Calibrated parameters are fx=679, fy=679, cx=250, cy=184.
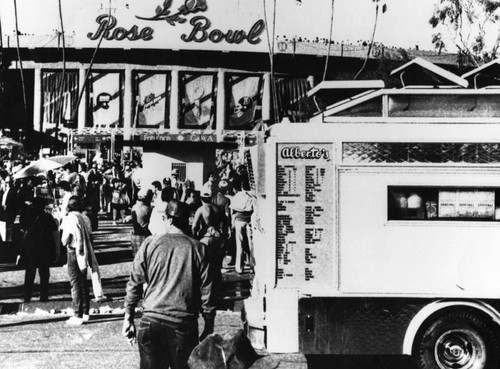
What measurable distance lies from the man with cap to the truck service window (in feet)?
6.47

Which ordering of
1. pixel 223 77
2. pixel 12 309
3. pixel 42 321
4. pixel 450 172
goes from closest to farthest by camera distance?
1. pixel 450 172
2. pixel 42 321
3. pixel 12 309
4. pixel 223 77

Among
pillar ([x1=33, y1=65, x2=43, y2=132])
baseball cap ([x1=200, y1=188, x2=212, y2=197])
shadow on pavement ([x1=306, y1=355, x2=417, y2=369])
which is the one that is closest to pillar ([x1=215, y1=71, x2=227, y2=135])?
pillar ([x1=33, y1=65, x2=43, y2=132])

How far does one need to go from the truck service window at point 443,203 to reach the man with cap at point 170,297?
197cm

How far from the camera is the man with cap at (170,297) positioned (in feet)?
15.1

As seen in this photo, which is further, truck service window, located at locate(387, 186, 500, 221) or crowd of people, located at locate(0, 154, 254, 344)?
truck service window, located at locate(387, 186, 500, 221)

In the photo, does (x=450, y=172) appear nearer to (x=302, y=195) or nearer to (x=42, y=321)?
(x=302, y=195)

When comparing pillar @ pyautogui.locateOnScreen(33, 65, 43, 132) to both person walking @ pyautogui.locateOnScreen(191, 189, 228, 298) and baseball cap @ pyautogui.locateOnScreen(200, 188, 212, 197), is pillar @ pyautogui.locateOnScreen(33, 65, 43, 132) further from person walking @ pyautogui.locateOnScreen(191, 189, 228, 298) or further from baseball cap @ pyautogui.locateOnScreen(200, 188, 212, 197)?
person walking @ pyautogui.locateOnScreen(191, 189, 228, 298)

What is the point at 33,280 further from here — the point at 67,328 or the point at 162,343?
the point at 162,343

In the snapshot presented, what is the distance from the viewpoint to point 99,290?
8820 millimetres

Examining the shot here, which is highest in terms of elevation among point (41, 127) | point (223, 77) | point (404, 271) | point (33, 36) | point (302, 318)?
point (33, 36)

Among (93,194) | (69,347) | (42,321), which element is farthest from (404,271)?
(93,194)

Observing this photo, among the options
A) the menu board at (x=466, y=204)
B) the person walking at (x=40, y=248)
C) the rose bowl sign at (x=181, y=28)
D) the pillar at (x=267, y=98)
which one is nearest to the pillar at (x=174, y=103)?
the rose bowl sign at (x=181, y=28)

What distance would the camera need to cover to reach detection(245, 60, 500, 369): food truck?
19.1 ft

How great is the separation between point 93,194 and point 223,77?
15.5 meters
